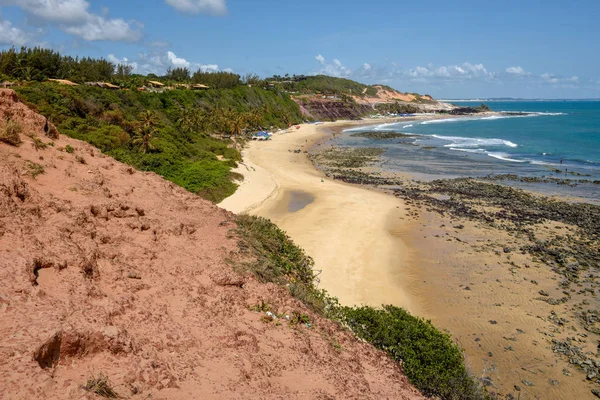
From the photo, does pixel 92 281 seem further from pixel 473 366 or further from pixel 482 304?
pixel 482 304

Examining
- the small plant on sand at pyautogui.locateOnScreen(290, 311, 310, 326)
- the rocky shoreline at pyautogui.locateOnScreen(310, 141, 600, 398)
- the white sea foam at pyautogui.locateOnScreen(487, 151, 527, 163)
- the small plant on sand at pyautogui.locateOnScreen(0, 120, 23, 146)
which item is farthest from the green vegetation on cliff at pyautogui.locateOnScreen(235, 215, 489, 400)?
the white sea foam at pyautogui.locateOnScreen(487, 151, 527, 163)

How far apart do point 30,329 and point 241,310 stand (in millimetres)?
4898

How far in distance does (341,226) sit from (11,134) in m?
19.1

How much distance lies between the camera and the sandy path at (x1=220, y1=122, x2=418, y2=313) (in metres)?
18.6

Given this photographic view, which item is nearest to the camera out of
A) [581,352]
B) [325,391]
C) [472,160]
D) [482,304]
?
[325,391]

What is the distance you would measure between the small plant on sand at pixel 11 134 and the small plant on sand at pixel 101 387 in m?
9.41

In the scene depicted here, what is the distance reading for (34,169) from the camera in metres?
11.7

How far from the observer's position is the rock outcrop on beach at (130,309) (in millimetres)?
6711

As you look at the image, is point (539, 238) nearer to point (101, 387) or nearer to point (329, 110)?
point (101, 387)

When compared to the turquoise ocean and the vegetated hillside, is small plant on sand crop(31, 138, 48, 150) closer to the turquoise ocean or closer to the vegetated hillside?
the vegetated hillside

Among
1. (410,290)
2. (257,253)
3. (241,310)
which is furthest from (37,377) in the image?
(410,290)

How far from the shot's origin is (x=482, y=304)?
691 inches

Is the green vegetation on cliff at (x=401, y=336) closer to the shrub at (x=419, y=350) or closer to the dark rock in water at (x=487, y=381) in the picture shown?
the shrub at (x=419, y=350)

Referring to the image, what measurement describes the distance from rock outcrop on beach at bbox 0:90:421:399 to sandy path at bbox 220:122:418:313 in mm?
6883
